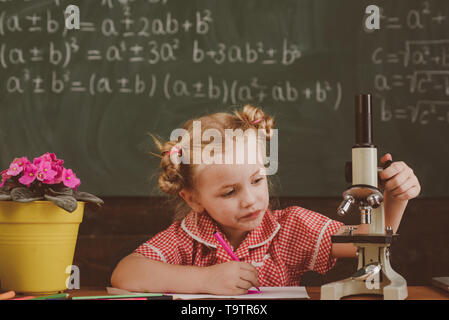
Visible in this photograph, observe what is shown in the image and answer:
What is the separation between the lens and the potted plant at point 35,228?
1.23m

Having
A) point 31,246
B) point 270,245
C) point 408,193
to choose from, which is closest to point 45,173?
point 31,246

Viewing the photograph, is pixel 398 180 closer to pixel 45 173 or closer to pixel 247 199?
pixel 247 199

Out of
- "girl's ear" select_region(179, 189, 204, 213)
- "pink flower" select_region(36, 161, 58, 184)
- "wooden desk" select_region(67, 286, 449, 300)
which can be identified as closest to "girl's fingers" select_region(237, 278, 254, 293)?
"wooden desk" select_region(67, 286, 449, 300)

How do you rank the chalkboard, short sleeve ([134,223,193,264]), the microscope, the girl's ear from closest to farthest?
the microscope → short sleeve ([134,223,193,264]) → the girl's ear → the chalkboard

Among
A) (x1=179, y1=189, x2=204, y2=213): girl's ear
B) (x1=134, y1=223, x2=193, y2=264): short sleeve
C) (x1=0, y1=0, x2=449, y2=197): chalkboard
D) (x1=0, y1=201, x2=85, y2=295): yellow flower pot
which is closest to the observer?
(x1=0, y1=201, x2=85, y2=295): yellow flower pot

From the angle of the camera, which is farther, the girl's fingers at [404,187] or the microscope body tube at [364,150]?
the girl's fingers at [404,187]

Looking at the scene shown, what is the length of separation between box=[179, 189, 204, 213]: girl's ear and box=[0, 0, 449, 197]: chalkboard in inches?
13.2

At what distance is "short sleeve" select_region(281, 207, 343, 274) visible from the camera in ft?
5.08

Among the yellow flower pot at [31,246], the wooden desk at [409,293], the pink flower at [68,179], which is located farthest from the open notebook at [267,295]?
the pink flower at [68,179]

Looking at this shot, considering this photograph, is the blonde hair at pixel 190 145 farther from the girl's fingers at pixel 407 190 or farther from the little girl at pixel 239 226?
the girl's fingers at pixel 407 190

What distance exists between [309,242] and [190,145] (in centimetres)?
44

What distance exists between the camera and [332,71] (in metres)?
1.93

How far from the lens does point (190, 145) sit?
63.1 inches

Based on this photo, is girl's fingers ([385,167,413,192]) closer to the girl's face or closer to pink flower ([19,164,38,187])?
the girl's face
